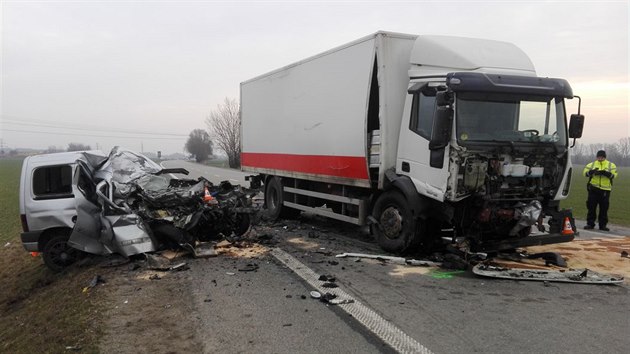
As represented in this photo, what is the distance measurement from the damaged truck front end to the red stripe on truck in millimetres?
1795

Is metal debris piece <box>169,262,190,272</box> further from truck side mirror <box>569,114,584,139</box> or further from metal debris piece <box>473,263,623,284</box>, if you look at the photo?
truck side mirror <box>569,114,584,139</box>

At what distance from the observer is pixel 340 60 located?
8.00 metres

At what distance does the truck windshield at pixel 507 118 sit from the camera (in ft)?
20.2

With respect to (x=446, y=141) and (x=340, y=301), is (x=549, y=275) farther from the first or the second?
(x=340, y=301)

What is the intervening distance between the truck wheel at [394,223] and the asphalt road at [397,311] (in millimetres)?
532

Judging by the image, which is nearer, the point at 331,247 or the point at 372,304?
the point at 372,304

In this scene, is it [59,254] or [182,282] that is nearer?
[182,282]

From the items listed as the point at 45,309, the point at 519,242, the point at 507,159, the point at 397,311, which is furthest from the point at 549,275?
the point at 45,309

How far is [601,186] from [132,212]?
9769mm

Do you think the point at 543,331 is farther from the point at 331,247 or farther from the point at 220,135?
the point at 220,135

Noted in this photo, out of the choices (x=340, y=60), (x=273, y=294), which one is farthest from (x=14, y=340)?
(x=340, y=60)

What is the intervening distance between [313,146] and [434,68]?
3.08m

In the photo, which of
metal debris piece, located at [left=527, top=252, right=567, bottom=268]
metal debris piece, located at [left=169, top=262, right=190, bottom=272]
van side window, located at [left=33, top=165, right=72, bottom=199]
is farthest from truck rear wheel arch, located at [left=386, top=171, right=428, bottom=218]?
van side window, located at [left=33, top=165, right=72, bottom=199]

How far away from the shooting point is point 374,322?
4344 mm
